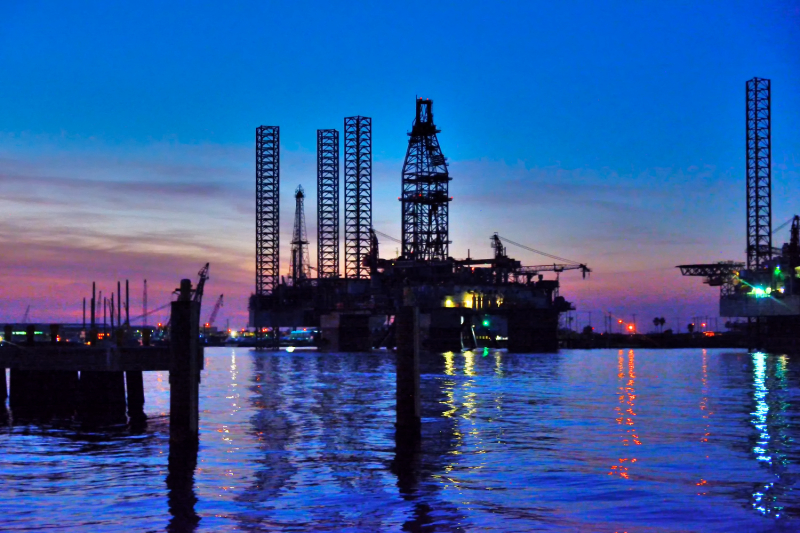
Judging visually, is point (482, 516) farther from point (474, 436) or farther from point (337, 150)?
point (337, 150)

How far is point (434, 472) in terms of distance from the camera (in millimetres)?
19859

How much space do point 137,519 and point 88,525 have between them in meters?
0.75

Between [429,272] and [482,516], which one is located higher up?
[429,272]

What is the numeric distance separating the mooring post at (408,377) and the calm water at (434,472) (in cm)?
55

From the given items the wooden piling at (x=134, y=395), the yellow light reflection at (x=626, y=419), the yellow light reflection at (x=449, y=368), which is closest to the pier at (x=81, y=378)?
the wooden piling at (x=134, y=395)

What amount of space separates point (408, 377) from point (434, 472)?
15.9ft

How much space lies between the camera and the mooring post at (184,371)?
21.4 metres

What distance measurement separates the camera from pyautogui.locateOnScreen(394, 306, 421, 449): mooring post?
2402 centimetres

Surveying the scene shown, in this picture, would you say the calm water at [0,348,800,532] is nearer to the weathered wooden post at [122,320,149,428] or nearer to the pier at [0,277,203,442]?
the weathered wooden post at [122,320,149,428]

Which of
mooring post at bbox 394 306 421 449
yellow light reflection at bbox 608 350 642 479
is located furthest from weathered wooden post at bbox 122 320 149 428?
yellow light reflection at bbox 608 350 642 479

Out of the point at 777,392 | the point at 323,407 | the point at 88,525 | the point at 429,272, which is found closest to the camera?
the point at 88,525

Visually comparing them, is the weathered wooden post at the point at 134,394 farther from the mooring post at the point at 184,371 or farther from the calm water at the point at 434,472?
the mooring post at the point at 184,371

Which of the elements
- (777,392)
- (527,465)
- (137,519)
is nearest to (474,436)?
(527,465)

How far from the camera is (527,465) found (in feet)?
68.2
